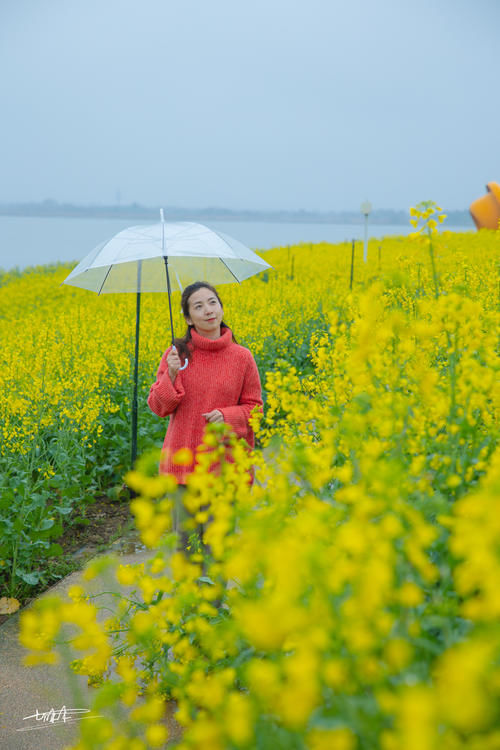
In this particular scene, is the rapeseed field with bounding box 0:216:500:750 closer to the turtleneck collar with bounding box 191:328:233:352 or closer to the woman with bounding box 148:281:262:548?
the woman with bounding box 148:281:262:548

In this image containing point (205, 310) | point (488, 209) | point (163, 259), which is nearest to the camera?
point (205, 310)

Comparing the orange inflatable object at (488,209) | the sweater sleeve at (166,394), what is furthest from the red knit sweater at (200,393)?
the orange inflatable object at (488,209)

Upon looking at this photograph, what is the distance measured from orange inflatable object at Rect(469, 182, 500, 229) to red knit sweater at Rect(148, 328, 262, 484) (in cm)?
2272

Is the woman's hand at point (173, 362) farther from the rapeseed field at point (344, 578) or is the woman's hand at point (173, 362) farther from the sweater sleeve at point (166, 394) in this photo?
the rapeseed field at point (344, 578)

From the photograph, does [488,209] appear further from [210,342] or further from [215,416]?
[215,416]

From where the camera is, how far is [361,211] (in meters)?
14.9

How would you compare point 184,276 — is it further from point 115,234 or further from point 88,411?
point 88,411

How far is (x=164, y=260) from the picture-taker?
4.10 metres

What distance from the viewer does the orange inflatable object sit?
24203 millimetres

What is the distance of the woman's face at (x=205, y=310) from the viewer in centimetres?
329

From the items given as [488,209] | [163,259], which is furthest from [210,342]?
[488,209]

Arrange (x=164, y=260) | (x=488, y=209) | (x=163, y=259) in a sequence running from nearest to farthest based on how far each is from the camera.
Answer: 1. (x=164, y=260)
2. (x=163, y=259)
3. (x=488, y=209)

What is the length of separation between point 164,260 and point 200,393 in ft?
3.65

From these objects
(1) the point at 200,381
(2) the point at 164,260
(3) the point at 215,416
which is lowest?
(3) the point at 215,416
